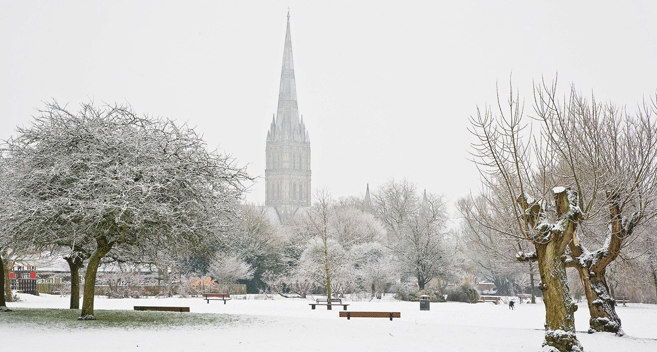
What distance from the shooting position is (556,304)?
1411cm

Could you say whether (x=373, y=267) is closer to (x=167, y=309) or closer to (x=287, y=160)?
(x=167, y=309)

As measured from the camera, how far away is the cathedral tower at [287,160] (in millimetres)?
139750

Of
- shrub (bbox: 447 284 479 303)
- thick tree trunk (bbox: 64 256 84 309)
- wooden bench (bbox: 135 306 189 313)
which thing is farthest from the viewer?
shrub (bbox: 447 284 479 303)

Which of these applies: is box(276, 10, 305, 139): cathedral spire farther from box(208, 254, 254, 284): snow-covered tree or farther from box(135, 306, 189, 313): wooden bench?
box(135, 306, 189, 313): wooden bench

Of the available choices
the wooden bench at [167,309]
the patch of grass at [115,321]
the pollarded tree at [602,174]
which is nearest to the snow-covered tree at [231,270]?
the wooden bench at [167,309]

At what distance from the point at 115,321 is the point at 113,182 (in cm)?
500

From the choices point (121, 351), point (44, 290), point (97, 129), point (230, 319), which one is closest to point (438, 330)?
point (230, 319)

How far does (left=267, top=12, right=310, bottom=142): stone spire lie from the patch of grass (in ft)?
385

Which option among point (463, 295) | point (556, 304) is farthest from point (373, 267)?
point (556, 304)

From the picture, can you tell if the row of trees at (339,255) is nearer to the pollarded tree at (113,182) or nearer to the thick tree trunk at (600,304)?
the pollarded tree at (113,182)

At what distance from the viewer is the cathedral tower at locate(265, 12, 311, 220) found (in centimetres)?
13975

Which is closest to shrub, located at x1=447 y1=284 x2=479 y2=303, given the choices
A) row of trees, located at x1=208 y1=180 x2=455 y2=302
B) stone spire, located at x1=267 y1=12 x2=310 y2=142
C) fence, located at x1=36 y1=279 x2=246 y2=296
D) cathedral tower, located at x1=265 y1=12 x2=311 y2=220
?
row of trees, located at x1=208 y1=180 x2=455 y2=302

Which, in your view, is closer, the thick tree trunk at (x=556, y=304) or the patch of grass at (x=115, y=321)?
the thick tree trunk at (x=556, y=304)

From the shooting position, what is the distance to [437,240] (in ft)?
158
